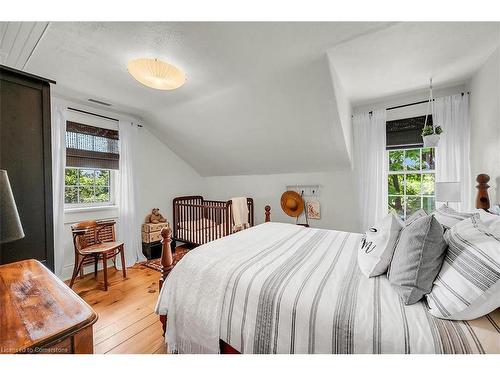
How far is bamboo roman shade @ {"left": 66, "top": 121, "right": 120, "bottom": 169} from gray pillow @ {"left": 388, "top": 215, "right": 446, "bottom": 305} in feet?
11.2

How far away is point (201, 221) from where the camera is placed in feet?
11.5

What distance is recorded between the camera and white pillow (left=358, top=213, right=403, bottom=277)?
1.08m

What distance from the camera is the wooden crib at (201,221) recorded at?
131 inches

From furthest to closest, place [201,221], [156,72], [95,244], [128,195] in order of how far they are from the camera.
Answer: [201,221] → [128,195] → [95,244] → [156,72]

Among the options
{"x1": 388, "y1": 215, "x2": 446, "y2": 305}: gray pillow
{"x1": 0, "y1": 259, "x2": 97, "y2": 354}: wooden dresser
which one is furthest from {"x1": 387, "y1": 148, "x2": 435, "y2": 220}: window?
{"x1": 0, "y1": 259, "x2": 97, "y2": 354}: wooden dresser

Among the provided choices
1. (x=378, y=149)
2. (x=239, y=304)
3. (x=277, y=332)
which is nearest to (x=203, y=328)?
(x=239, y=304)

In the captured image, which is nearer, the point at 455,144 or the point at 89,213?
the point at 455,144

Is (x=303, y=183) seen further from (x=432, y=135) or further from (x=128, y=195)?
(x=128, y=195)

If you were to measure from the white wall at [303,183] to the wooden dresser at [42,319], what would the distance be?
3.04 meters

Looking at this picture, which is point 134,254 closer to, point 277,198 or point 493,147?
point 277,198

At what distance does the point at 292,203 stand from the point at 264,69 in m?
2.00

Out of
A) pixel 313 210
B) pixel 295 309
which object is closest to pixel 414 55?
pixel 313 210

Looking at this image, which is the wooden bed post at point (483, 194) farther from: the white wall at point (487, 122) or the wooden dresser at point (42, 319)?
the wooden dresser at point (42, 319)

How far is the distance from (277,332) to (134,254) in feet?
9.31
